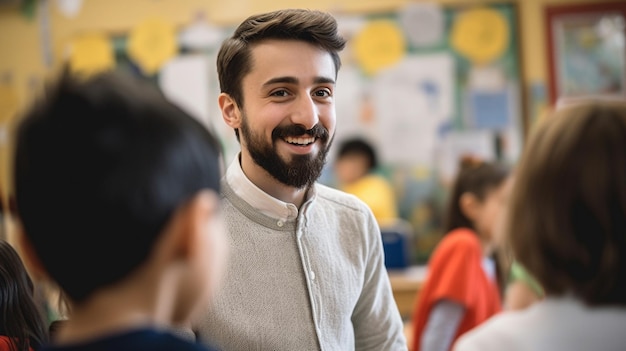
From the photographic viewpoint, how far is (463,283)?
2.45 metres

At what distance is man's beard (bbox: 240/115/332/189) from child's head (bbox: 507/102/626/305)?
576 mm

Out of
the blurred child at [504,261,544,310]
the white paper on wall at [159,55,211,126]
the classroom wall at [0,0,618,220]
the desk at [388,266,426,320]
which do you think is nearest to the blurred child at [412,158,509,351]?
the blurred child at [504,261,544,310]

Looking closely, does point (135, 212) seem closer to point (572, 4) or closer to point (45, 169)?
point (45, 169)

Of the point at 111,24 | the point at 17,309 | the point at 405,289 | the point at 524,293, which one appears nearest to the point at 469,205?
the point at 524,293

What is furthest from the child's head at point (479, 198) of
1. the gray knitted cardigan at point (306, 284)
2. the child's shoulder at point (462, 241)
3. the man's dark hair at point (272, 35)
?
the man's dark hair at point (272, 35)

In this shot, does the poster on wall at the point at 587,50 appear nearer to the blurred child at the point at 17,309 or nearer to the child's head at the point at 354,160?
the child's head at the point at 354,160

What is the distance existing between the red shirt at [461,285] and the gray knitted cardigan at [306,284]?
0.90 metres

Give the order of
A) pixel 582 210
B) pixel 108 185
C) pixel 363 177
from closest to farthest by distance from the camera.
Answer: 1. pixel 108 185
2. pixel 582 210
3. pixel 363 177

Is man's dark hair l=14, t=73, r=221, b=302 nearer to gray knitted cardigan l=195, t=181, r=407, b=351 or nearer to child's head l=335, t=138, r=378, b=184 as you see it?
gray knitted cardigan l=195, t=181, r=407, b=351

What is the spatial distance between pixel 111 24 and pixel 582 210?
194 inches

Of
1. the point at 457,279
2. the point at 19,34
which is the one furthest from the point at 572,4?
the point at 19,34

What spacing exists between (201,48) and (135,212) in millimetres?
4663

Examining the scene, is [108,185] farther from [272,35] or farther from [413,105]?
[413,105]

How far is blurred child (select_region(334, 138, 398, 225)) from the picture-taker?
4879 millimetres
